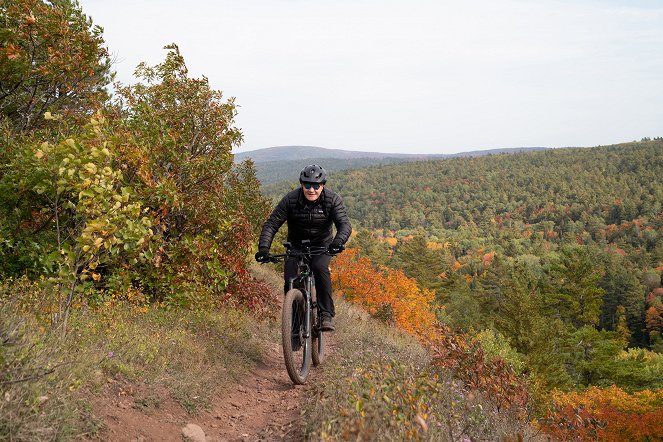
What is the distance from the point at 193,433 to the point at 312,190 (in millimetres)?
3085

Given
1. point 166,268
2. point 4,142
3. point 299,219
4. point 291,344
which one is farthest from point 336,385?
point 4,142

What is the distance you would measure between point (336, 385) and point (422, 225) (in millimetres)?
190774

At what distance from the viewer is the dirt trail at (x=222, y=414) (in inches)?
159

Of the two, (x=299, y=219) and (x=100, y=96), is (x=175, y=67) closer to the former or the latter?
(x=100, y=96)

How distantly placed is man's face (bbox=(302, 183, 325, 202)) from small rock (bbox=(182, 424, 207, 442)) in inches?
117

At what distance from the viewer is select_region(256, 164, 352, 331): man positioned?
5918 mm

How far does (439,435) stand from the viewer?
147 inches

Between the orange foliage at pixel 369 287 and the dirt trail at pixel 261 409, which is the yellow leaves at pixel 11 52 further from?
the orange foliage at pixel 369 287

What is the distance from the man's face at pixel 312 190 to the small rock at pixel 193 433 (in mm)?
2968

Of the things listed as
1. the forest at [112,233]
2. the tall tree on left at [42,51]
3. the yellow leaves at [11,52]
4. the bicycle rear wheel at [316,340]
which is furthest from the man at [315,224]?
the yellow leaves at [11,52]

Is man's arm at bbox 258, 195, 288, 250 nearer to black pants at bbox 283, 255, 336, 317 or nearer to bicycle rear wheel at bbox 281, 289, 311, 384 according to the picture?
black pants at bbox 283, 255, 336, 317

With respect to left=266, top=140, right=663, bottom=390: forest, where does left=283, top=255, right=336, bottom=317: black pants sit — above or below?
above

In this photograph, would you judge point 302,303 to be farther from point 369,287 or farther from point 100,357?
point 369,287

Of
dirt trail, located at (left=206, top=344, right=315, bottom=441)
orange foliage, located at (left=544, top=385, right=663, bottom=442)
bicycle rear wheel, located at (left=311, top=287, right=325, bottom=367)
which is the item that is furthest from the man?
orange foliage, located at (left=544, top=385, right=663, bottom=442)
